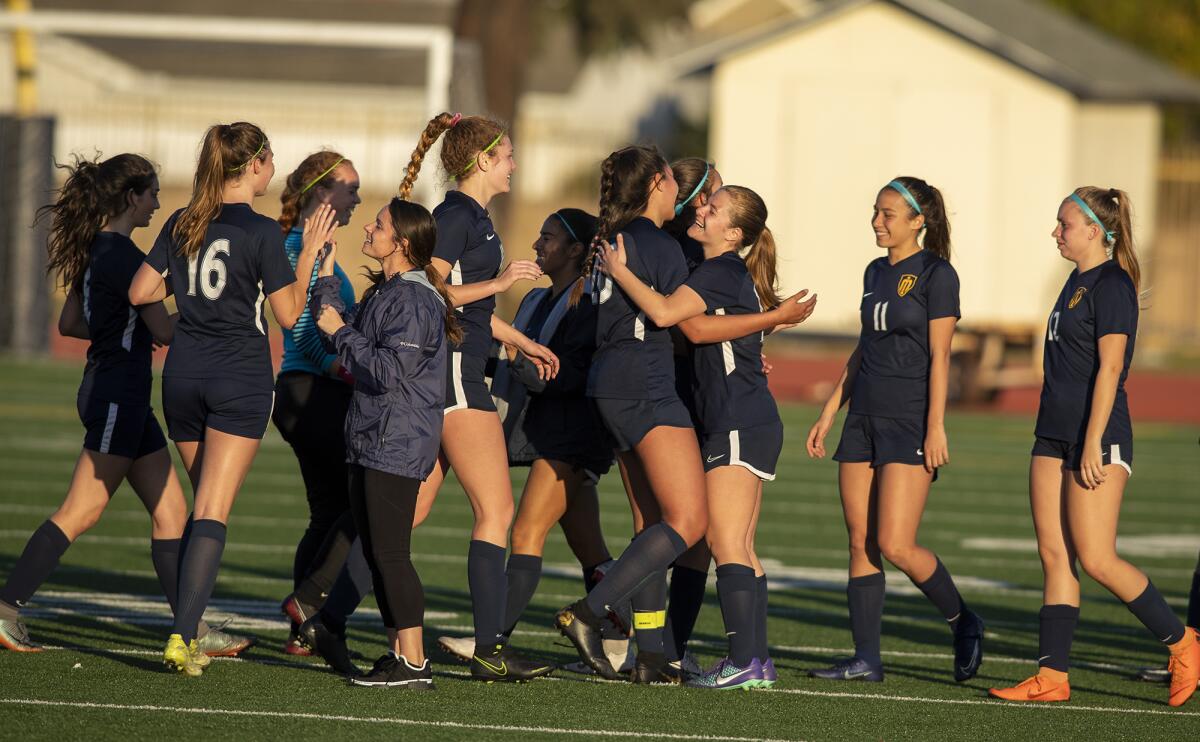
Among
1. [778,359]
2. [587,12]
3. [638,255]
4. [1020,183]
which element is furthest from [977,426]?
[587,12]

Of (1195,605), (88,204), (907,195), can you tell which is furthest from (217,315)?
(1195,605)

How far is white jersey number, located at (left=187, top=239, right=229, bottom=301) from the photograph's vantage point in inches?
237

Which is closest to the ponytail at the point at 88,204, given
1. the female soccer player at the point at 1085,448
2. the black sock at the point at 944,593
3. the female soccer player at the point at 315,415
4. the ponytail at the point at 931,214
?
the female soccer player at the point at 315,415

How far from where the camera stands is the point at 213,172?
6078mm

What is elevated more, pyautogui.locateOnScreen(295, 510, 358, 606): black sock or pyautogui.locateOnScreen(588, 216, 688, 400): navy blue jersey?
pyautogui.locateOnScreen(588, 216, 688, 400): navy blue jersey

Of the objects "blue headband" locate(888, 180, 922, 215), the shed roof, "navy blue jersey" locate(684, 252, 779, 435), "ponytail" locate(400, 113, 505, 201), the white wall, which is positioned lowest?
"navy blue jersey" locate(684, 252, 779, 435)

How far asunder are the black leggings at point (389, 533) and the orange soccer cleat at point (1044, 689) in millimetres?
2297

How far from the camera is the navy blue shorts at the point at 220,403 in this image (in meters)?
6.01

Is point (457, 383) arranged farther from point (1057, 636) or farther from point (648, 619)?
point (1057, 636)

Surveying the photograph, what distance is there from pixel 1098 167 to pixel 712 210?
24326 mm

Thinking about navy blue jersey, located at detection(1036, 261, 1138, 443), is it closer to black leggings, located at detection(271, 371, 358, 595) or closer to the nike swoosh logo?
the nike swoosh logo

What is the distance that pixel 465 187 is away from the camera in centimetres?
631

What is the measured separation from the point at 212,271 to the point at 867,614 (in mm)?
2875

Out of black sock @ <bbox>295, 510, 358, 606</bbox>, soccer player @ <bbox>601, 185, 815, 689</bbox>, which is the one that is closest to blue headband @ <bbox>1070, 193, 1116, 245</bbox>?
soccer player @ <bbox>601, 185, 815, 689</bbox>
